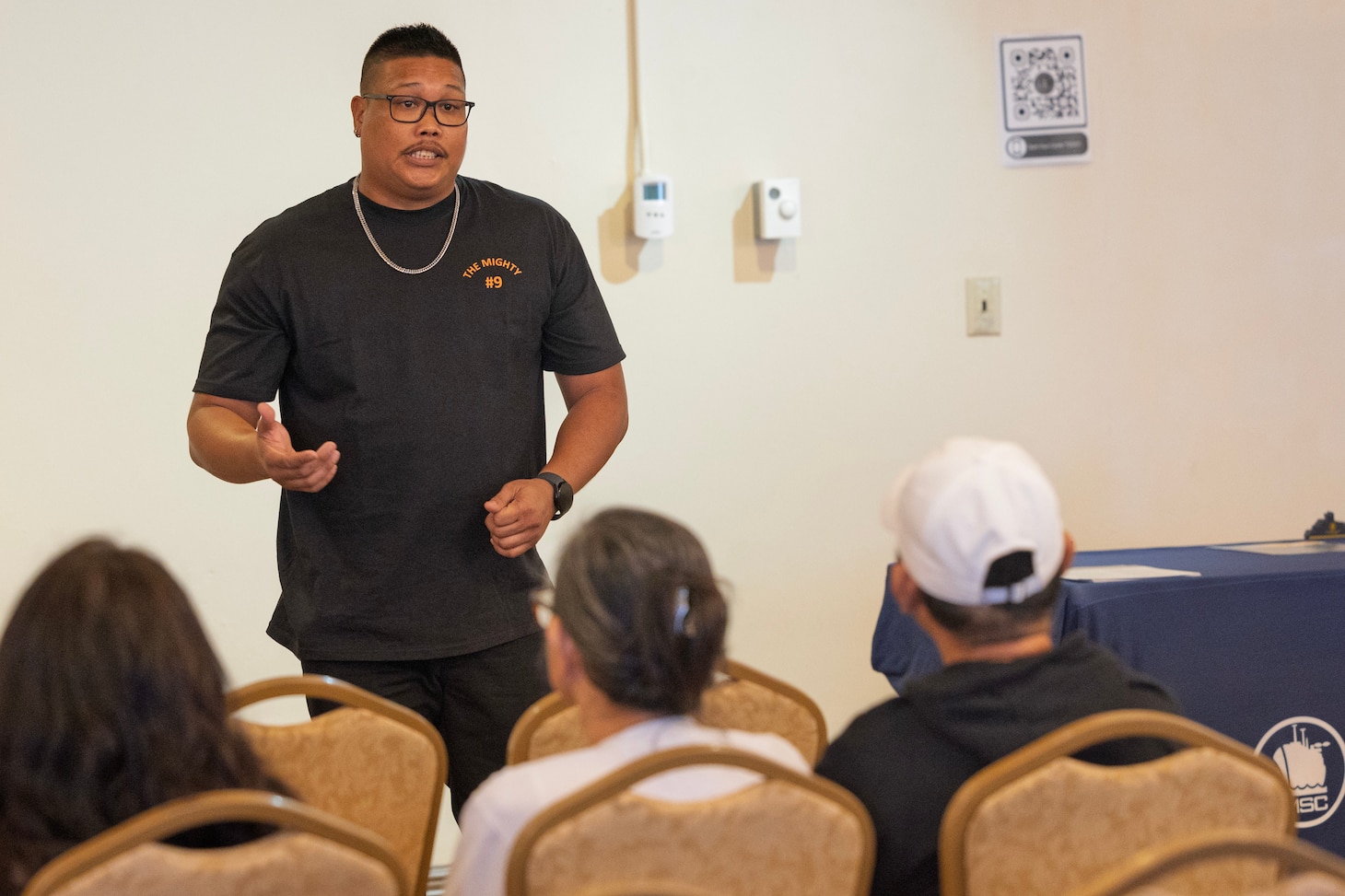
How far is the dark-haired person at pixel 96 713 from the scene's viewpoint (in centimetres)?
113

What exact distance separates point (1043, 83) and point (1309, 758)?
6.19 feet

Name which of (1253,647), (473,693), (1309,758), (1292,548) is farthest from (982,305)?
(473,693)

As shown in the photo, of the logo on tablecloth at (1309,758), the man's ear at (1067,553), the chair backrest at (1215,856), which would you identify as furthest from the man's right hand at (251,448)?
the logo on tablecloth at (1309,758)

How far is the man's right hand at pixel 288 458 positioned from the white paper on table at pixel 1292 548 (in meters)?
1.92

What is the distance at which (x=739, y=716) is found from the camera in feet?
5.42

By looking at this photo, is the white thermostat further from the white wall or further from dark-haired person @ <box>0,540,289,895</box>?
dark-haired person @ <box>0,540,289,895</box>

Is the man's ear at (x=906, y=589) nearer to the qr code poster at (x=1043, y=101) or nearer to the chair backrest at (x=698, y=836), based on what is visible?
the chair backrest at (x=698, y=836)

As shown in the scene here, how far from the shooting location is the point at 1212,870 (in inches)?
53.8

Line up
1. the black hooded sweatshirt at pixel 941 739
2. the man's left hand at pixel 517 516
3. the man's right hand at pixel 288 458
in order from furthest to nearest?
1. the man's left hand at pixel 517 516
2. the man's right hand at pixel 288 458
3. the black hooded sweatshirt at pixel 941 739

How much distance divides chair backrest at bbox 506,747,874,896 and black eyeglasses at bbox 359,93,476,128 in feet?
4.38

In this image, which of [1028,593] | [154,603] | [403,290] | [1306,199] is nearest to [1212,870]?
[1028,593]

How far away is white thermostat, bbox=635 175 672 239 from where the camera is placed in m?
3.23

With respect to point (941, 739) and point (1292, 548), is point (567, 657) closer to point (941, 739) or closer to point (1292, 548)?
point (941, 739)

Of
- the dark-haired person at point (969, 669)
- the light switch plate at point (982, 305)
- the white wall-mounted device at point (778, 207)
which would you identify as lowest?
the dark-haired person at point (969, 669)
